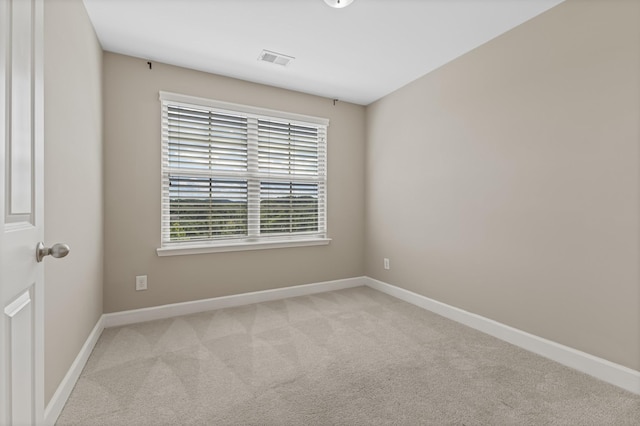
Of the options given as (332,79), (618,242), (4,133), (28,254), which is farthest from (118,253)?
(618,242)

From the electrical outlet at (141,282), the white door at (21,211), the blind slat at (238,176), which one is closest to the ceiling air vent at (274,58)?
the blind slat at (238,176)

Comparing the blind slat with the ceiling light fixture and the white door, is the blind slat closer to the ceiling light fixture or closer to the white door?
the ceiling light fixture

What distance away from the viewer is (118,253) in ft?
9.15

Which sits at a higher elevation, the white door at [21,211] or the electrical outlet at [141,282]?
the white door at [21,211]

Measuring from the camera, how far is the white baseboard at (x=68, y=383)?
1.50m

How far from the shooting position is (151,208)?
2.93 meters

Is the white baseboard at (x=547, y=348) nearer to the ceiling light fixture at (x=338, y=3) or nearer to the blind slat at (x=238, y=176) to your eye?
the blind slat at (x=238, y=176)

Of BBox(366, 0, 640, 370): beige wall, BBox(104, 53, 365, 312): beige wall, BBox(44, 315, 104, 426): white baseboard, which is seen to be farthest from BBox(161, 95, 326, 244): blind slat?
BBox(366, 0, 640, 370): beige wall

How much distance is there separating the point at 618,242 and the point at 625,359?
0.72m

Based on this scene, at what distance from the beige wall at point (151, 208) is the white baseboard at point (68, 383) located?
22.5 inches

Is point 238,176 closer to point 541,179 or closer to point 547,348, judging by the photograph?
point 541,179

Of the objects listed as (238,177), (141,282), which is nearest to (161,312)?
(141,282)

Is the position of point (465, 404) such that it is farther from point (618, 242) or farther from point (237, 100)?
point (237, 100)

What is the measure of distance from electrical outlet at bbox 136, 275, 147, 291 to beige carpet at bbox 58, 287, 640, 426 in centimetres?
35
